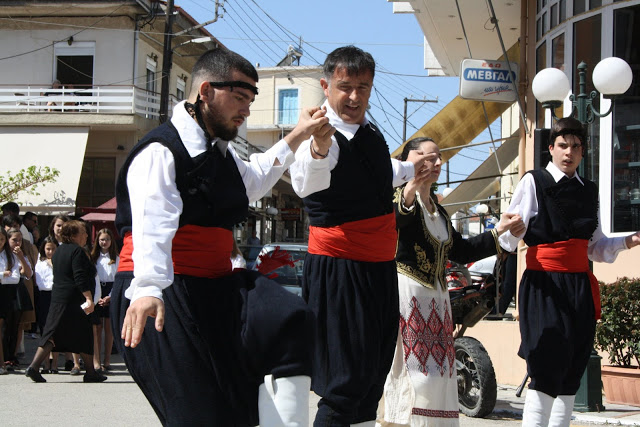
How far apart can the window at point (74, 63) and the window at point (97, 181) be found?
2528mm

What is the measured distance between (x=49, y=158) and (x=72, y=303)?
16617 millimetres

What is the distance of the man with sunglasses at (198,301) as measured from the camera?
10.8ft

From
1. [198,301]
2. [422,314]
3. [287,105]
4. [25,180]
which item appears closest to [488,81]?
[422,314]

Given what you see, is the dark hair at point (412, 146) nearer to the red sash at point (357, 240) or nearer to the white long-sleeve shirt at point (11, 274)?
the red sash at point (357, 240)

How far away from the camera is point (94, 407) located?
8.40 meters

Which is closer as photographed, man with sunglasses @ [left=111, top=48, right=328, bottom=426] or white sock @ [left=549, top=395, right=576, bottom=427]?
man with sunglasses @ [left=111, top=48, right=328, bottom=426]

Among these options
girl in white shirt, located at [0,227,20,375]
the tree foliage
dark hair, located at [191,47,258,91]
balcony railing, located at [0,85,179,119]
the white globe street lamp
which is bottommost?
girl in white shirt, located at [0,227,20,375]

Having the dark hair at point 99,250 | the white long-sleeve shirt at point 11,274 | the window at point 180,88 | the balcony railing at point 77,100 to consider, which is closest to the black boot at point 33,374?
the white long-sleeve shirt at point 11,274

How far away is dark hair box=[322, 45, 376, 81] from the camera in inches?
184

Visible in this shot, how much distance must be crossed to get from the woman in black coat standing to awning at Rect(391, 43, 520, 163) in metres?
7.71

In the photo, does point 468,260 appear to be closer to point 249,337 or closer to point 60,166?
point 249,337

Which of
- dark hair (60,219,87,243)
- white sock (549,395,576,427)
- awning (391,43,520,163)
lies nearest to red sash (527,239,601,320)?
white sock (549,395,576,427)

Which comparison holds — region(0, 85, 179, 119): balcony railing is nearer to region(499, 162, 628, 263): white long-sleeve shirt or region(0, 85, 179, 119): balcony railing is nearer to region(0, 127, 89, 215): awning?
region(0, 127, 89, 215): awning

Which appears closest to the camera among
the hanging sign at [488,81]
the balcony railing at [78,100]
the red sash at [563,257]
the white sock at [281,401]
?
the white sock at [281,401]
